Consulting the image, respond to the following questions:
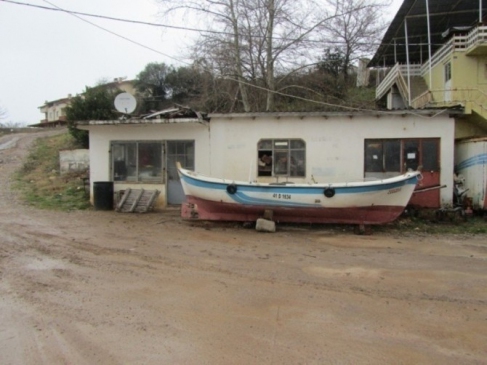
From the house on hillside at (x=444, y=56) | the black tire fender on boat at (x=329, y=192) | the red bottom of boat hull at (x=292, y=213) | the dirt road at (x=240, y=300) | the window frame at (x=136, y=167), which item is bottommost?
the dirt road at (x=240, y=300)

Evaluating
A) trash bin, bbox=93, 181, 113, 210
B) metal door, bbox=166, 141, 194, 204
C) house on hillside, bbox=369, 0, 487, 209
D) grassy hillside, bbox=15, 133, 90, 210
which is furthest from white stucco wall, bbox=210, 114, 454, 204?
grassy hillside, bbox=15, 133, 90, 210

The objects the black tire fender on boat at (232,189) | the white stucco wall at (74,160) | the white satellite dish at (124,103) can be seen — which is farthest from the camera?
the white stucco wall at (74,160)

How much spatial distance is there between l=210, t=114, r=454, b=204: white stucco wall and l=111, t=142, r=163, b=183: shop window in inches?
79.4

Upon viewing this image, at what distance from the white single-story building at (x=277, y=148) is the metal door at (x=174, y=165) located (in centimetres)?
3

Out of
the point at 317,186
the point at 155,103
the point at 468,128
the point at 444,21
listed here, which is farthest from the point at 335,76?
the point at 317,186

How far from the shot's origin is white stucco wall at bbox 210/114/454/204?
11586 millimetres

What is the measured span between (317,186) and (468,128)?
22.0ft

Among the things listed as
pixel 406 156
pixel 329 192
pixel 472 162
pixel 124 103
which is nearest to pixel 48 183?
pixel 124 103

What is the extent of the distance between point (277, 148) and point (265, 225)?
11.2 ft

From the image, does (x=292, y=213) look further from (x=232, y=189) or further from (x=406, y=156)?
(x=406, y=156)

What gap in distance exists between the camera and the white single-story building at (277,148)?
1162 centimetres

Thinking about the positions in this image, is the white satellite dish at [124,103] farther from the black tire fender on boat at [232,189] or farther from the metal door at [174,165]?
the black tire fender on boat at [232,189]

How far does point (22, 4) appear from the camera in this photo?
968 centimetres

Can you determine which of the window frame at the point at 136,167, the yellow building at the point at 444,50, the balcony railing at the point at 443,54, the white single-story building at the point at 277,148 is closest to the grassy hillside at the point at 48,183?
the window frame at the point at 136,167
